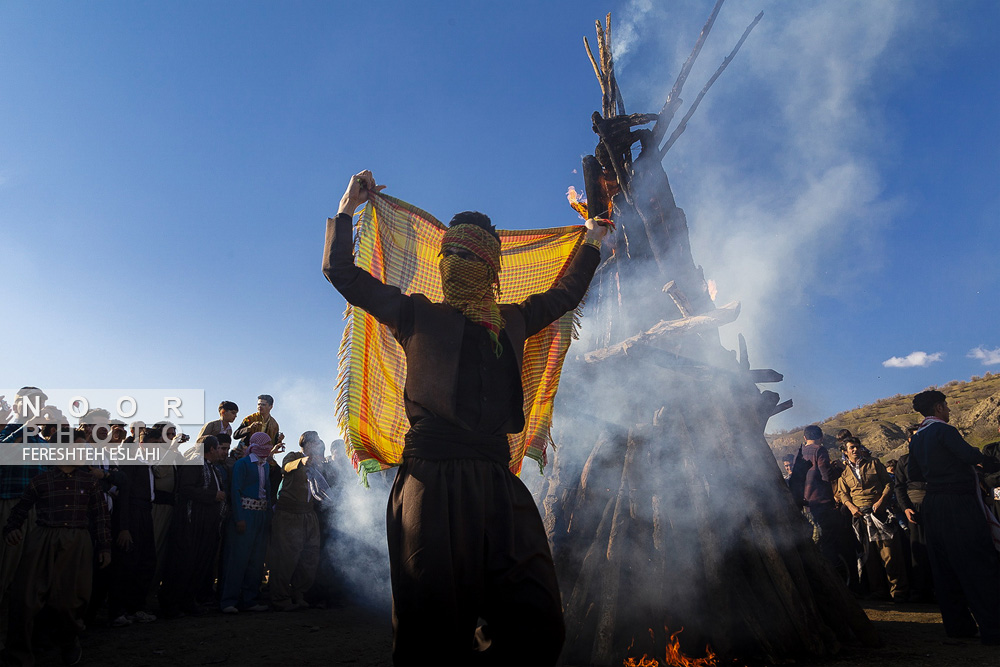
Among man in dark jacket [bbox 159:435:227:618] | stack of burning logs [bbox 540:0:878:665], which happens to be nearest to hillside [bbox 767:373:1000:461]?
stack of burning logs [bbox 540:0:878:665]

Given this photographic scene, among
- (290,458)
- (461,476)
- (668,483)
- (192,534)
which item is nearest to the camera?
(461,476)

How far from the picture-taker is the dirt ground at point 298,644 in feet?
14.6

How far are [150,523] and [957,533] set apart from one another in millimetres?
7583

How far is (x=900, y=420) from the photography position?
25438 mm

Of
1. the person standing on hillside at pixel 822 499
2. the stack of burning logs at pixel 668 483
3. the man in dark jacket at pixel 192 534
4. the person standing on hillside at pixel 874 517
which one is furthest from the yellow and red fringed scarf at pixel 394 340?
the person standing on hillside at pixel 874 517

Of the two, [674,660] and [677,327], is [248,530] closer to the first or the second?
[674,660]

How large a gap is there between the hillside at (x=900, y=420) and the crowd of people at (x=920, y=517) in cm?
799

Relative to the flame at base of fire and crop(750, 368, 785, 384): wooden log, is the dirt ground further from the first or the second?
crop(750, 368, 785, 384): wooden log

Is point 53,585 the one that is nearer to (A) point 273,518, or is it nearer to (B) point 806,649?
(A) point 273,518

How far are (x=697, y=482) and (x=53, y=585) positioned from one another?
501 centimetres

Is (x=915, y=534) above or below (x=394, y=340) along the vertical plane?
below

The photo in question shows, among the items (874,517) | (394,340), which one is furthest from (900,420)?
(394,340)

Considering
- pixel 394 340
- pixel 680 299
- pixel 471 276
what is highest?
pixel 680 299

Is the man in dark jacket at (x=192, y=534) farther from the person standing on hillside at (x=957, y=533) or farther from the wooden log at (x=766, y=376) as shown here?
the person standing on hillside at (x=957, y=533)
